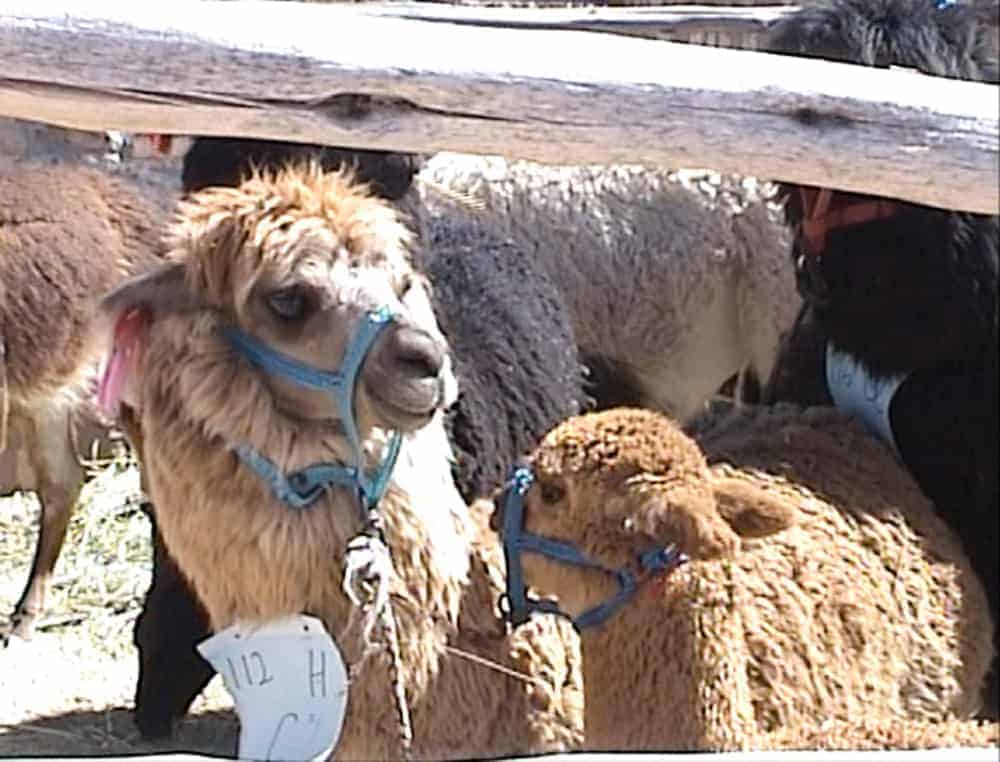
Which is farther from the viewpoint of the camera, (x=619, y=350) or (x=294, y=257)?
(x=619, y=350)

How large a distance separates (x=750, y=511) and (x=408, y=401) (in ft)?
2.05

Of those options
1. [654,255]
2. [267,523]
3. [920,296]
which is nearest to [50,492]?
[654,255]

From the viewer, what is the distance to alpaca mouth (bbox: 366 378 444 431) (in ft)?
11.9

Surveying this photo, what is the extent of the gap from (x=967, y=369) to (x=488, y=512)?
112cm

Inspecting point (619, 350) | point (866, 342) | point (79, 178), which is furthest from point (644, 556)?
point (79, 178)

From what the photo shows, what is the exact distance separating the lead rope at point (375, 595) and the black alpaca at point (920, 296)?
1.33m

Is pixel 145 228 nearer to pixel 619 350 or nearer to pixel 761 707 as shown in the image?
pixel 619 350

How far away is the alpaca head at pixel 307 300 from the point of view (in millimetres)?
3668

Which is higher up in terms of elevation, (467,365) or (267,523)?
Answer: (467,365)

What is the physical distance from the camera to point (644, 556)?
368 centimetres

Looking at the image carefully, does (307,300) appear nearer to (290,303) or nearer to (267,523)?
(290,303)

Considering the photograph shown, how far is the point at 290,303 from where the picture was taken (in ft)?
12.3

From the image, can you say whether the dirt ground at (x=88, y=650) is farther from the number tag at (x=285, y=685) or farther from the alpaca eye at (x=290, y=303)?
the alpaca eye at (x=290, y=303)

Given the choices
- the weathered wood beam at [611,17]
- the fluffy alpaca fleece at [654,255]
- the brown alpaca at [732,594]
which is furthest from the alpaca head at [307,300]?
the weathered wood beam at [611,17]
